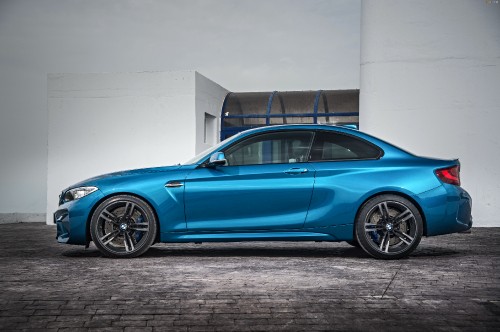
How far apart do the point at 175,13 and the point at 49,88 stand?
691 centimetres

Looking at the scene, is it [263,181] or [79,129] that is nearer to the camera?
[263,181]

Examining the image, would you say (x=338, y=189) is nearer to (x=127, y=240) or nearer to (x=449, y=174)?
(x=449, y=174)

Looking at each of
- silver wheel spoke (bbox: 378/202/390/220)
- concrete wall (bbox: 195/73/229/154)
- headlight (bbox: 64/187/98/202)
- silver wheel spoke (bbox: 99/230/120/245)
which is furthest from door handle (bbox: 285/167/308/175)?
concrete wall (bbox: 195/73/229/154)

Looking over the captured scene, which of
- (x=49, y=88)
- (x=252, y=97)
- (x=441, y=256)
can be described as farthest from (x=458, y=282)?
(x=252, y=97)

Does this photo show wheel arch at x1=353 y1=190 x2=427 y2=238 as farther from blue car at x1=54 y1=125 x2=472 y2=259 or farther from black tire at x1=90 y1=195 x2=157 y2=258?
black tire at x1=90 y1=195 x2=157 y2=258

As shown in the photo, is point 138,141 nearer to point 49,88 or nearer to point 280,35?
point 49,88

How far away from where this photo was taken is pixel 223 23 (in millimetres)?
24188

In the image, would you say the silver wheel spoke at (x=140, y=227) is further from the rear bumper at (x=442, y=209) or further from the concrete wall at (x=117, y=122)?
the concrete wall at (x=117, y=122)

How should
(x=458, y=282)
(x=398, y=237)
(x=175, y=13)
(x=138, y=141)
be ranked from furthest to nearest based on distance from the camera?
1. (x=175, y=13)
2. (x=138, y=141)
3. (x=398, y=237)
4. (x=458, y=282)

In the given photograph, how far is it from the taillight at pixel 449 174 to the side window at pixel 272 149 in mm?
1519

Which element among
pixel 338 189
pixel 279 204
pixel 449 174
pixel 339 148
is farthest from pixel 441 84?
pixel 279 204

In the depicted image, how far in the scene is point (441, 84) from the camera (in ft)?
46.5

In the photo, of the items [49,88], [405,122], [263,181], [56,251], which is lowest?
[56,251]

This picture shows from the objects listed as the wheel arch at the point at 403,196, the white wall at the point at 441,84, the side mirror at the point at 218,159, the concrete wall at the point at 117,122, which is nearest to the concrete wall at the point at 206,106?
the concrete wall at the point at 117,122
